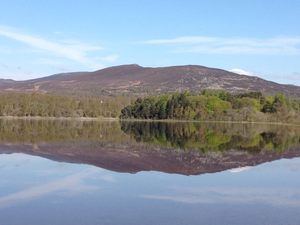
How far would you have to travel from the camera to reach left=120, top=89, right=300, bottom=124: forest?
98.9m

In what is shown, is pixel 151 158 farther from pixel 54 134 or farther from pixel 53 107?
pixel 53 107

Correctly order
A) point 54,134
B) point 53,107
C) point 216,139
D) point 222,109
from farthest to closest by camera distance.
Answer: point 53,107, point 222,109, point 54,134, point 216,139

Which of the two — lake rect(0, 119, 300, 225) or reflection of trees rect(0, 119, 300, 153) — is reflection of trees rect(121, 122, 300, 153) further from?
lake rect(0, 119, 300, 225)

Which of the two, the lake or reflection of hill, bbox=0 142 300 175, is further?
reflection of hill, bbox=0 142 300 175

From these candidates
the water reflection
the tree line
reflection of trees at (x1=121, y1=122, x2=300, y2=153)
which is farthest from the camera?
the tree line

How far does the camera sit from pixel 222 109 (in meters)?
99.7

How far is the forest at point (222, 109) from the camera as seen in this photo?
98875 mm

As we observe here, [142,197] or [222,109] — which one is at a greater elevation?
[222,109]

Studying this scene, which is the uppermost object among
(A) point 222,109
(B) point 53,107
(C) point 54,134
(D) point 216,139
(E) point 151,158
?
(B) point 53,107

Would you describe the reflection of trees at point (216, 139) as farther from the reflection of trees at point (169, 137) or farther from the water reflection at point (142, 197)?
the water reflection at point (142, 197)

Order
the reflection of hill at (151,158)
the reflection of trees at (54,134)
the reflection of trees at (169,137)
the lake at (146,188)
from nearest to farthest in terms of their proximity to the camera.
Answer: the lake at (146,188), the reflection of hill at (151,158), the reflection of trees at (169,137), the reflection of trees at (54,134)

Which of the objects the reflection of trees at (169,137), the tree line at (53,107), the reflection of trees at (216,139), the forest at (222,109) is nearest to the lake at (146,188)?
the reflection of trees at (216,139)

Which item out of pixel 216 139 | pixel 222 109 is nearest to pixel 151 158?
pixel 216 139

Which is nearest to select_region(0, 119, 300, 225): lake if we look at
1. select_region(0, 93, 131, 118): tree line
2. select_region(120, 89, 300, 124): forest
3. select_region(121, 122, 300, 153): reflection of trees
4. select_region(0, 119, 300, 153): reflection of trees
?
select_region(121, 122, 300, 153): reflection of trees
